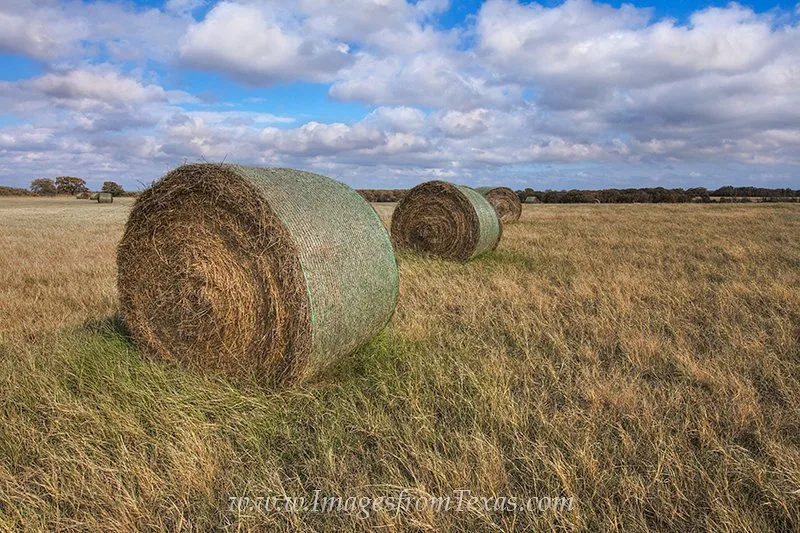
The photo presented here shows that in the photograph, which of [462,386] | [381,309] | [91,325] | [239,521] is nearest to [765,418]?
[462,386]

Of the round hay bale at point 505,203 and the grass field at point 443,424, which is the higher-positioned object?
the round hay bale at point 505,203

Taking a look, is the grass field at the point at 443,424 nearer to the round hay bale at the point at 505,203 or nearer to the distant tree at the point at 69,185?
the round hay bale at the point at 505,203

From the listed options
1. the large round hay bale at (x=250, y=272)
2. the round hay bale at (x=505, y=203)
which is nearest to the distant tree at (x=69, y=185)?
the round hay bale at (x=505, y=203)

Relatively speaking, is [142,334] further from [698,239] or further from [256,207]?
[698,239]

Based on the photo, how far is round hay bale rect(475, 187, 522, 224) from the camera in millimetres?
23500

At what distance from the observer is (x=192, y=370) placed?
4.55 meters

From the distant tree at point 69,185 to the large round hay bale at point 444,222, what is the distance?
7147 cm

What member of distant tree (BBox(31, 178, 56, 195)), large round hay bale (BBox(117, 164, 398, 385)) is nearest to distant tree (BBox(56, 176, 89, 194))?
distant tree (BBox(31, 178, 56, 195))

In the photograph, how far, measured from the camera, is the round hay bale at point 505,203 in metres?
23.5

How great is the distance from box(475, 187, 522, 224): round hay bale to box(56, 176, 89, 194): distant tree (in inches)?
2562

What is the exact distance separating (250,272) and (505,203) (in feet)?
67.0

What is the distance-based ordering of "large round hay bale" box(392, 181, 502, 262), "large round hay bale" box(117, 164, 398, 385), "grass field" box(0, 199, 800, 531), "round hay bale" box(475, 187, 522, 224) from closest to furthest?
"grass field" box(0, 199, 800, 531) < "large round hay bale" box(117, 164, 398, 385) < "large round hay bale" box(392, 181, 502, 262) < "round hay bale" box(475, 187, 522, 224)

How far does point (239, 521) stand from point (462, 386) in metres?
2.06

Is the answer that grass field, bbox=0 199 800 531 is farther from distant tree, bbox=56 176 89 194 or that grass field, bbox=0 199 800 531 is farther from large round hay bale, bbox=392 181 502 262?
distant tree, bbox=56 176 89 194
